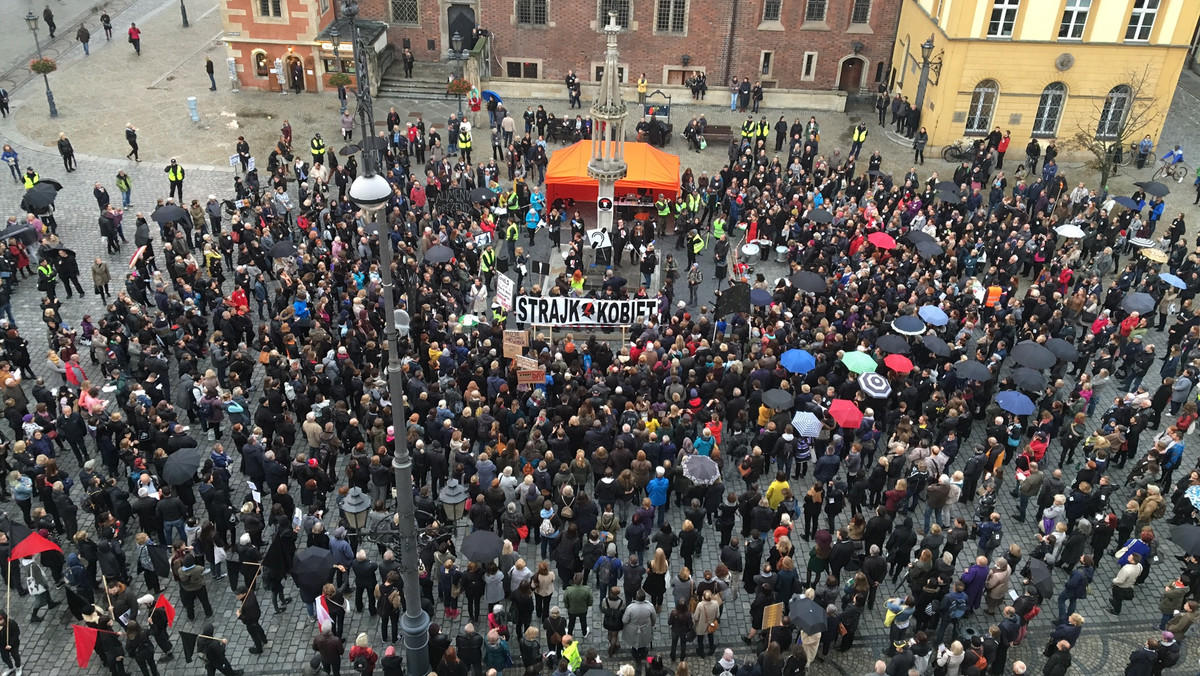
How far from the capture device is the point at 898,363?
68.5 feet

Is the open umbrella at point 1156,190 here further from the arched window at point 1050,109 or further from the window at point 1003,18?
the window at point 1003,18

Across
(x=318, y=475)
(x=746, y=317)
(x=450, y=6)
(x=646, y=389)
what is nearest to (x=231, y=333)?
(x=318, y=475)

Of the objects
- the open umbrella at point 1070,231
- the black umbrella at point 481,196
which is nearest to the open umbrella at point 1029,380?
the open umbrella at point 1070,231

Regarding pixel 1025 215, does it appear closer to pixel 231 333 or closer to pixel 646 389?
pixel 646 389

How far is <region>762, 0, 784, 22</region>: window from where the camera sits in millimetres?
42906

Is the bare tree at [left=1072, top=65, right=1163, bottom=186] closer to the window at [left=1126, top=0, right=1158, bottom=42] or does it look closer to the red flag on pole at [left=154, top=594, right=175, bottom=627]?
the window at [left=1126, top=0, right=1158, bottom=42]

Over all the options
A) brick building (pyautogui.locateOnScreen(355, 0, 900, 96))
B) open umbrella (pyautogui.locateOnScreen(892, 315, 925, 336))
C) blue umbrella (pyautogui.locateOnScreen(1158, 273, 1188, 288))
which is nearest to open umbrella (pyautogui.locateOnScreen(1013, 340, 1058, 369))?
open umbrella (pyautogui.locateOnScreen(892, 315, 925, 336))

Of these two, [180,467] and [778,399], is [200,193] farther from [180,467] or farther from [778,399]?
[778,399]

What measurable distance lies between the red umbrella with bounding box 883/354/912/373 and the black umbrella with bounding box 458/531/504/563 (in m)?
9.60

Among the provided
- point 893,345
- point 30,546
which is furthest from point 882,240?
→ point 30,546

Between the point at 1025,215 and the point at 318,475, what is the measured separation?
880 inches

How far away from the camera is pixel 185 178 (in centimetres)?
3428

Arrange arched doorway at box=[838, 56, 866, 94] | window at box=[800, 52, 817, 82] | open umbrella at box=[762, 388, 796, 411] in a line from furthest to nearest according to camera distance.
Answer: arched doorway at box=[838, 56, 866, 94] → window at box=[800, 52, 817, 82] → open umbrella at box=[762, 388, 796, 411]

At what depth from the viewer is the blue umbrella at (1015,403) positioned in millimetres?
19516
